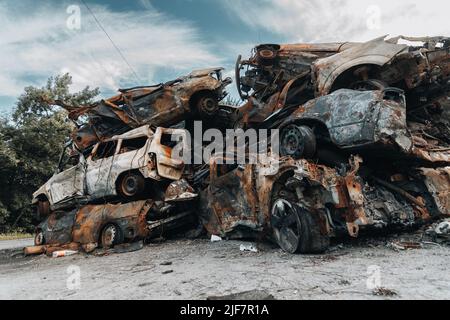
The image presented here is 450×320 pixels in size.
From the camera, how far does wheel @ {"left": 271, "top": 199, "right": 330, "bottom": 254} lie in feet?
15.4

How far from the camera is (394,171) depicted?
555cm

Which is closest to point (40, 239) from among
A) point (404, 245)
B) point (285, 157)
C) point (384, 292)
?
point (285, 157)

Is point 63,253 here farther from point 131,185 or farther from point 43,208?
point 43,208

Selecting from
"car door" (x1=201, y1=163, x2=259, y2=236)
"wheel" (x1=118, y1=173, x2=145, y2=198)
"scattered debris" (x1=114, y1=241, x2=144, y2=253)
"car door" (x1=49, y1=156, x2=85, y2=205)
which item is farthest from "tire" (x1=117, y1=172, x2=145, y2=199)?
"car door" (x1=201, y1=163, x2=259, y2=236)

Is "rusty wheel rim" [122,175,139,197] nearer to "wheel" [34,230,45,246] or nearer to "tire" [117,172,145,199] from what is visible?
"tire" [117,172,145,199]

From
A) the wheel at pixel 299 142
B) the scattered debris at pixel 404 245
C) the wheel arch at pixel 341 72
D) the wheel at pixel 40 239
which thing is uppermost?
the wheel arch at pixel 341 72

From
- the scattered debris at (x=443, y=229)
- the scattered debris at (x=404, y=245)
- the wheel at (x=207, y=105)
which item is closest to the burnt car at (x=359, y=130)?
the scattered debris at (x=443, y=229)

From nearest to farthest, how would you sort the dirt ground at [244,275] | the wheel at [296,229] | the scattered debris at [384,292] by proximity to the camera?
the scattered debris at [384,292]
the dirt ground at [244,275]
the wheel at [296,229]

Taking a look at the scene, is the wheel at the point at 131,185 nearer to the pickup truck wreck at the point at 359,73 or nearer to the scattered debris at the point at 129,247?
the scattered debris at the point at 129,247

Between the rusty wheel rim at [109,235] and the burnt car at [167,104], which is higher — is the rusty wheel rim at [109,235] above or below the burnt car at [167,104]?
below

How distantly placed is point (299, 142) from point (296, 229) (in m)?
1.20

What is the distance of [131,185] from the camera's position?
741 centimetres

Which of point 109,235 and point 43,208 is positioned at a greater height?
point 43,208

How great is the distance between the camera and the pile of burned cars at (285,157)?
A: 4766 mm
